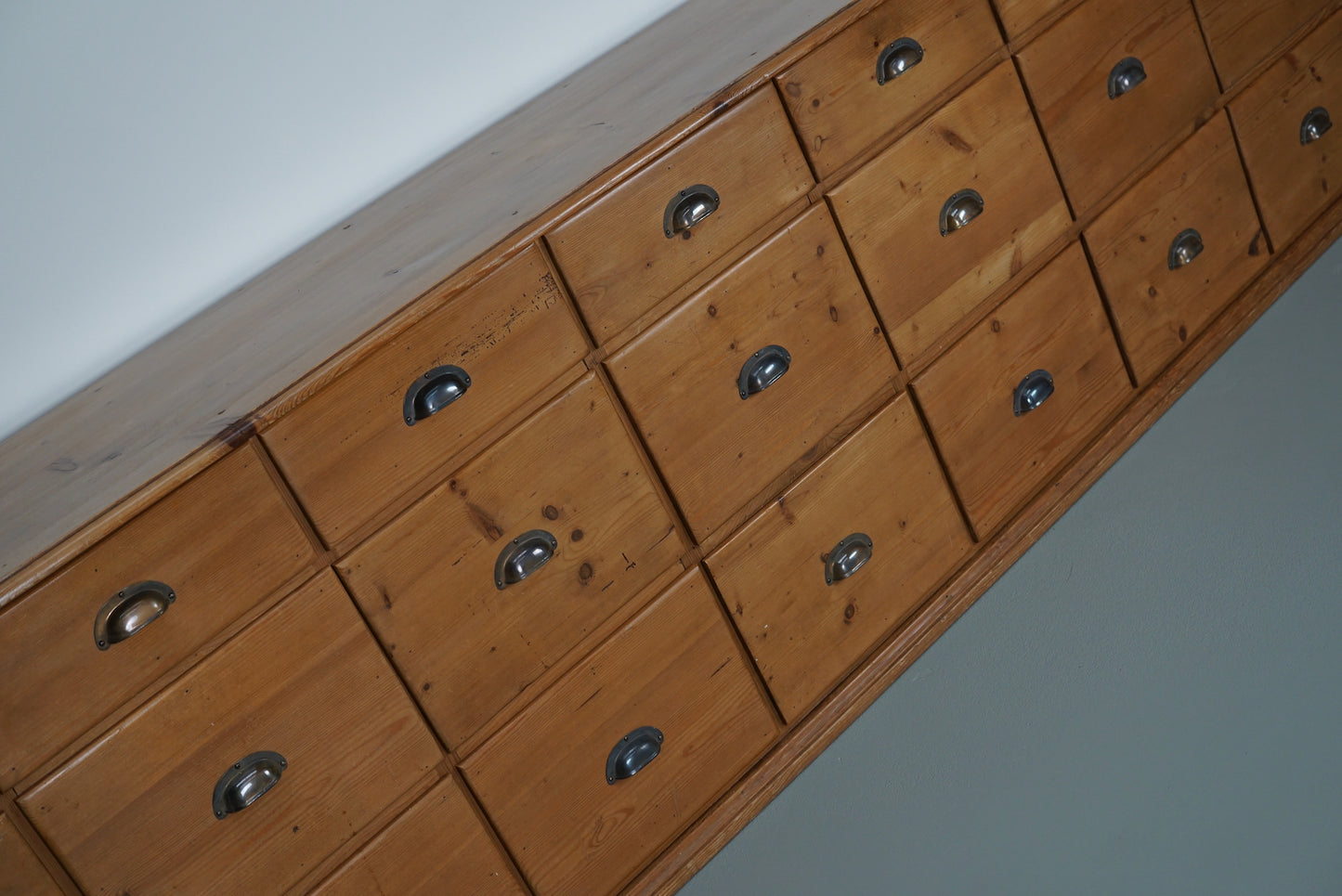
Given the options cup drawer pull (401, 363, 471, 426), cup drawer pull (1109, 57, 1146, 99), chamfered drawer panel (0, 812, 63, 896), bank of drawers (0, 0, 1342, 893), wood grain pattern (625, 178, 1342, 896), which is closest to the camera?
chamfered drawer panel (0, 812, 63, 896)

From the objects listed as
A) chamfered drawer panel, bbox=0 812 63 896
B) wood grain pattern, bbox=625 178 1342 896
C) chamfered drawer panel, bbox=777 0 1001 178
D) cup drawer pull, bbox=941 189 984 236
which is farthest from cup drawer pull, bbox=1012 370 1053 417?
chamfered drawer panel, bbox=0 812 63 896

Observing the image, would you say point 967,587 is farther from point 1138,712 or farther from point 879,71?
point 879,71

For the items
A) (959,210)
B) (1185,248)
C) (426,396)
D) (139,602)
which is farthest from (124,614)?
(1185,248)

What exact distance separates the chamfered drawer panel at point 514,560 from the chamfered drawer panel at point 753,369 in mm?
66

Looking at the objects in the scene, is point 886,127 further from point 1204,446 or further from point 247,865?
point 247,865

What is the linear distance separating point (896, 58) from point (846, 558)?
753mm

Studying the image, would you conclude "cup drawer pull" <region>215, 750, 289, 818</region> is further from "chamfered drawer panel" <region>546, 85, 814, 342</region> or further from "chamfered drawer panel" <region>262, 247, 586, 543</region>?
"chamfered drawer panel" <region>546, 85, 814, 342</region>

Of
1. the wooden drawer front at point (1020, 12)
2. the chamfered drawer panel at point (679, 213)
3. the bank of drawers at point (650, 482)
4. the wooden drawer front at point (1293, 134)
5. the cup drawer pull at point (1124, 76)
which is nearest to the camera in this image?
the bank of drawers at point (650, 482)

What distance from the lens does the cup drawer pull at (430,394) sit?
1.42 m

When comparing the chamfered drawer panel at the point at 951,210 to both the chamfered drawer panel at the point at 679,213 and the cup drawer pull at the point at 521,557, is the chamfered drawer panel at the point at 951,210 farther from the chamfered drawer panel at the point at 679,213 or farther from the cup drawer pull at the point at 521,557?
the cup drawer pull at the point at 521,557

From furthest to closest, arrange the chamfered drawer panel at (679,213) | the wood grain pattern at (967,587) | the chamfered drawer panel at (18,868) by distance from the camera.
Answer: the wood grain pattern at (967,587)
the chamfered drawer panel at (679,213)
the chamfered drawer panel at (18,868)

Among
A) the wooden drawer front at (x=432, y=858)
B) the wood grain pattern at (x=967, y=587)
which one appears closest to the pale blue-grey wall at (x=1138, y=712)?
the wood grain pattern at (x=967, y=587)

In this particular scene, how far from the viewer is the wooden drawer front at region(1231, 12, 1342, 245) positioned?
2291mm

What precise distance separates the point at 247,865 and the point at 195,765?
0.14 m
